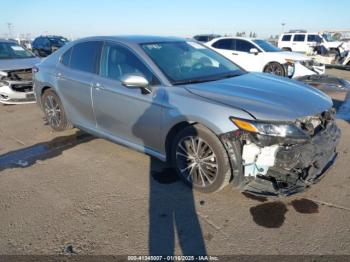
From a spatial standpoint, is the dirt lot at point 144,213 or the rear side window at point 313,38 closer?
the dirt lot at point 144,213

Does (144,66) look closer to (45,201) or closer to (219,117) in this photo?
(219,117)

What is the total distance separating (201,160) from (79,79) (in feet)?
7.48

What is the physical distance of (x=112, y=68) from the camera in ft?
14.3

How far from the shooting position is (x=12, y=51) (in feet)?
29.8

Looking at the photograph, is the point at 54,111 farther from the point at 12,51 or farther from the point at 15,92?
the point at 12,51

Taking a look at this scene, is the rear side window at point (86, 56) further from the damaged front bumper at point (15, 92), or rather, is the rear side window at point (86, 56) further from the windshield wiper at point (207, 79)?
the damaged front bumper at point (15, 92)

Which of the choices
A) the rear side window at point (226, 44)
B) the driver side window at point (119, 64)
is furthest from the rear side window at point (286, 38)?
the driver side window at point (119, 64)

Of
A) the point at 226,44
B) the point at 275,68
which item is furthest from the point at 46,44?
the point at 275,68

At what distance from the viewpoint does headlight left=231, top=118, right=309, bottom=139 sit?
3.05m

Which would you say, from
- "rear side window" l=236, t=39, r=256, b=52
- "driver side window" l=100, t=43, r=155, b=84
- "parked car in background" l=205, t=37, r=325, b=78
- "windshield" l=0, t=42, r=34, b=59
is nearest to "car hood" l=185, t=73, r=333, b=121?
"driver side window" l=100, t=43, r=155, b=84

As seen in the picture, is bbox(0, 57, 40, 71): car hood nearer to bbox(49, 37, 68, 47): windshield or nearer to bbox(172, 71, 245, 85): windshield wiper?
bbox(172, 71, 245, 85): windshield wiper

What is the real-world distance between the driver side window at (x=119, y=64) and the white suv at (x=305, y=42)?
19642mm

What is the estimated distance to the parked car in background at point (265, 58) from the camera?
11727 millimetres

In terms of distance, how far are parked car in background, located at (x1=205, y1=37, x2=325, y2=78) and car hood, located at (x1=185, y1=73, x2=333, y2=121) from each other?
25.8 feet
